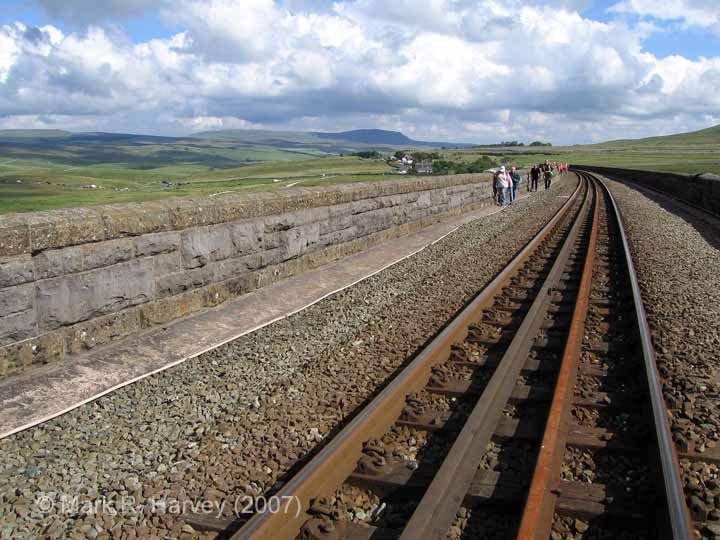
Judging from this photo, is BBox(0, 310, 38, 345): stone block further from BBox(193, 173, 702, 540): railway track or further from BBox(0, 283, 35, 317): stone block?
BBox(193, 173, 702, 540): railway track

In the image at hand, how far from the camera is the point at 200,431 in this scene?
427cm

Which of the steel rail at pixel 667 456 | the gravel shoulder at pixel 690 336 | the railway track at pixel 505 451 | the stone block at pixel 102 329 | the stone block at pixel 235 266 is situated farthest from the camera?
the stone block at pixel 235 266

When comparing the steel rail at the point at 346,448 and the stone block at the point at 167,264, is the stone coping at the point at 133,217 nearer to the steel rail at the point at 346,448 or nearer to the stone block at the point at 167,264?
the stone block at the point at 167,264

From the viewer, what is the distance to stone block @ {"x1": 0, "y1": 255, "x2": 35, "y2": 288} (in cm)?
501

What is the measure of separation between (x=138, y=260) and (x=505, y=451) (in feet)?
13.6

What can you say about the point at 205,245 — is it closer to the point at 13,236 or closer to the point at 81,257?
the point at 81,257

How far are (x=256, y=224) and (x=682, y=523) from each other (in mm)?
6457

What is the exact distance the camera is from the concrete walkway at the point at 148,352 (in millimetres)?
4723

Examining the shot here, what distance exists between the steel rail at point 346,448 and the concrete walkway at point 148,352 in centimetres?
210

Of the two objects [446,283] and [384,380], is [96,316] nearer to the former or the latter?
[384,380]

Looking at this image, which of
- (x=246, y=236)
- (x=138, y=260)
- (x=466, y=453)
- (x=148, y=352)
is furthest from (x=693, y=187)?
(x=466, y=453)

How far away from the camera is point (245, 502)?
3.37m

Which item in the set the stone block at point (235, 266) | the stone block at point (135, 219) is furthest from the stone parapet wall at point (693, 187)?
the stone block at point (135, 219)

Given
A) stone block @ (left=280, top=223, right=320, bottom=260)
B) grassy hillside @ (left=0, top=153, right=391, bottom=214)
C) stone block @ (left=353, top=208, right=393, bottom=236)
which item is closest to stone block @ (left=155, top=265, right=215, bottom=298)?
stone block @ (left=280, top=223, right=320, bottom=260)
